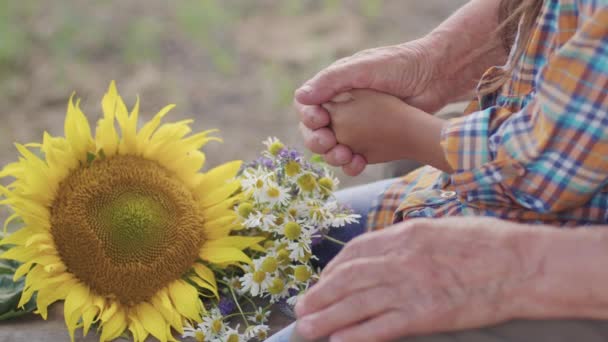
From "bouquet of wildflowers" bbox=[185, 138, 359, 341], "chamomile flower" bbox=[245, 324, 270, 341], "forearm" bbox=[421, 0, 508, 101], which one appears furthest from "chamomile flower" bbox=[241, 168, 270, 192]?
"forearm" bbox=[421, 0, 508, 101]

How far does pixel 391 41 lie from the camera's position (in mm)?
2932

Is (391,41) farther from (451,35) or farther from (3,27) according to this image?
(451,35)

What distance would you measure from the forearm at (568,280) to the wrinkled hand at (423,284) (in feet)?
0.03

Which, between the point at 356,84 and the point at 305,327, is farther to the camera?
the point at 356,84

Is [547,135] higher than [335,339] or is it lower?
higher

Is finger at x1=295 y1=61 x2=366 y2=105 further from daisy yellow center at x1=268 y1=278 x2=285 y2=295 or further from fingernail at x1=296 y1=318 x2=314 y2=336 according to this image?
fingernail at x1=296 y1=318 x2=314 y2=336

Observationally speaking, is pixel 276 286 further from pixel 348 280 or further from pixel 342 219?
pixel 348 280

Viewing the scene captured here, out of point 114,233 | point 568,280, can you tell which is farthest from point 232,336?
point 568,280

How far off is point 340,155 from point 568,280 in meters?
0.49

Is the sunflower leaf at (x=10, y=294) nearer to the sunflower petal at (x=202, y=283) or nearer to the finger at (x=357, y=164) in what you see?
the sunflower petal at (x=202, y=283)

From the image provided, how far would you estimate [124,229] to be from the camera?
3.72ft

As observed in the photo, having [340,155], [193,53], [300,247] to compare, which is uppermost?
[340,155]

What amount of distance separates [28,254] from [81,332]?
0.46ft

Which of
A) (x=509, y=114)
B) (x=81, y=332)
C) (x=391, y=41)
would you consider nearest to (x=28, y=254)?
(x=81, y=332)
